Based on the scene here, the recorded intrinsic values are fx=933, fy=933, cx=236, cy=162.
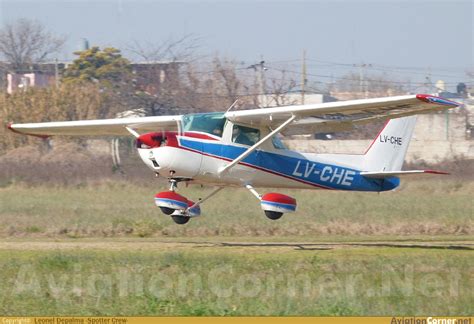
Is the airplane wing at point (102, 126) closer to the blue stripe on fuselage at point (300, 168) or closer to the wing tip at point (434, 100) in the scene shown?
the blue stripe on fuselage at point (300, 168)

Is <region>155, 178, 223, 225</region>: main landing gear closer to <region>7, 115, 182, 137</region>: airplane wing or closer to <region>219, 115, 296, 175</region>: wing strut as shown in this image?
<region>219, 115, 296, 175</region>: wing strut

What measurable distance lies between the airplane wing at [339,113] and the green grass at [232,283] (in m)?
2.71

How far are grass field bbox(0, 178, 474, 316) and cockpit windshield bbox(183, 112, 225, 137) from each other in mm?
2168

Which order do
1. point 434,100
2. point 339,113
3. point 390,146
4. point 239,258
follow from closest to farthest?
point 239,258, point 434,100, point 339,113, point 390,146

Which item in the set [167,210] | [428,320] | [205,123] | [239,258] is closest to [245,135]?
[205,123]

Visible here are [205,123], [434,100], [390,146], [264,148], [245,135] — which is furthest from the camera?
[390,146]

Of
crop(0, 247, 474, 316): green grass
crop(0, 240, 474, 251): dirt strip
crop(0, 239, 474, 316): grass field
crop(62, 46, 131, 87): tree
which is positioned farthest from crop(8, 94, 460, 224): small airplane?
crop(62, 46, 131, 87): tree

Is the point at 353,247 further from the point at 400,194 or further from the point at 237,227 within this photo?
the point at 400,194

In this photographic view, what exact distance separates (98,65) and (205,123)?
55.4m

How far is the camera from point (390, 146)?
2011cm

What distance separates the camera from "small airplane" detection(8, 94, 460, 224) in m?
17.2

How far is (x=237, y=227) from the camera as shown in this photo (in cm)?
2050

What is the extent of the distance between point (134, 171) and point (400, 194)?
8.79 m

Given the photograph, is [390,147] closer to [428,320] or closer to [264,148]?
[264,148]
